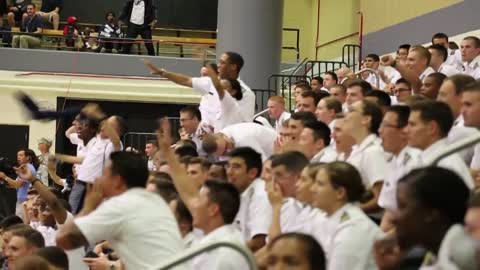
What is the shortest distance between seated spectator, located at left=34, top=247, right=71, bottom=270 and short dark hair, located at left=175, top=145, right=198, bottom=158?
2321 mm

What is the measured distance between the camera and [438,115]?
19.1 feet

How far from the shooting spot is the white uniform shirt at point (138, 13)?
19.7 m

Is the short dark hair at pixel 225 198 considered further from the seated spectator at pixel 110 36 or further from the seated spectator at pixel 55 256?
the seated spectator at pixel 110 36

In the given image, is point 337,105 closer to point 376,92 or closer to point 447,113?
point 376,92

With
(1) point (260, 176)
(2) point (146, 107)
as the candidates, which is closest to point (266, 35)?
(2) point (146, 107)

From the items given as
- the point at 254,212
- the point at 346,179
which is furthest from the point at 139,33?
the point at 346,179

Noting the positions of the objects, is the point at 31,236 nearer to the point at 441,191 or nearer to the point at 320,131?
the point at 320,131

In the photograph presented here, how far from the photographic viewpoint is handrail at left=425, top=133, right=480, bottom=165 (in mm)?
4946

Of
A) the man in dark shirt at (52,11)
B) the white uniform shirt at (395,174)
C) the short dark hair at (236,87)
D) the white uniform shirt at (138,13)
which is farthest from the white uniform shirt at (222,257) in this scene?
the man in dark shirt at (52,11)

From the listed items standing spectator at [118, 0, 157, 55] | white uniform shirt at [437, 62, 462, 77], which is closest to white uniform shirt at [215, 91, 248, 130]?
white uniform shirt at [437, 62, 462, 77]

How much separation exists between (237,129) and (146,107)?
10652mm

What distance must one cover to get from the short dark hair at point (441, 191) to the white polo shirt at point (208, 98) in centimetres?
656

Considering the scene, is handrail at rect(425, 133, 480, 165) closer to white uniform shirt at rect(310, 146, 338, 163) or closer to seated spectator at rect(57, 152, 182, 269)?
seated spectator at rect(57, 152, 182, 269)

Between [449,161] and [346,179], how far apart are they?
0.59 m
